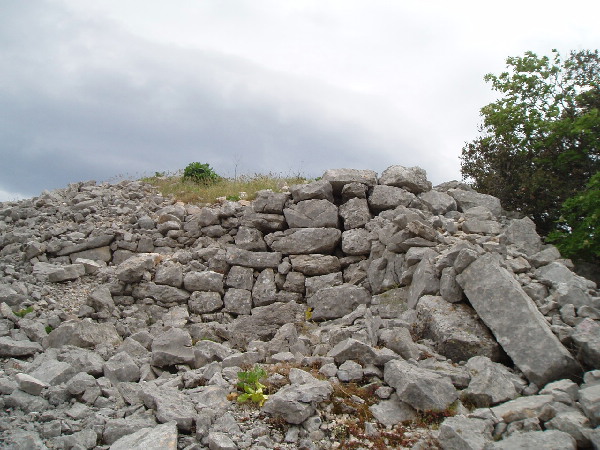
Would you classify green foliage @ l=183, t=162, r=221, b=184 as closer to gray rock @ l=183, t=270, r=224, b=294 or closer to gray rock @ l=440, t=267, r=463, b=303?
gray rock @ l=183, t=270, r=224, b=294

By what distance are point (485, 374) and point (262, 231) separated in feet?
23.0

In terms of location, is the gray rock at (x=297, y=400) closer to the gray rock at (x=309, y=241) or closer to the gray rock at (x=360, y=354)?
the gray rock at (x=360, y=354)

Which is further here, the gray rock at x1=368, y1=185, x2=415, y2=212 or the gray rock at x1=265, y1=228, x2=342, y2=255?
the gray rock at x1=368, y1=185, x2=415, y2=212

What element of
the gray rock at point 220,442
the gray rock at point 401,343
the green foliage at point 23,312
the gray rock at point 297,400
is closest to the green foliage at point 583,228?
the gray rock at point 401,343

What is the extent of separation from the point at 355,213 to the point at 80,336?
621 centimetres

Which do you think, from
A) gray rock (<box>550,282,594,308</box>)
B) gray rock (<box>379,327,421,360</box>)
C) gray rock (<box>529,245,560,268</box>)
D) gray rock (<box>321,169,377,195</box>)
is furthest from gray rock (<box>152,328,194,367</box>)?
gray rock (<box>529,245,560,268</box>)

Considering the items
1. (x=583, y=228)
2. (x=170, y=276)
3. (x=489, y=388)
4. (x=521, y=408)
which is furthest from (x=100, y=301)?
(x=583, y=228)

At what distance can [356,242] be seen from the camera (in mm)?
10773

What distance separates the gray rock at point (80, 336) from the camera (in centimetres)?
789

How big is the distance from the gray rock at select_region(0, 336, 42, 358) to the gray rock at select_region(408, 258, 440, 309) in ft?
20.0

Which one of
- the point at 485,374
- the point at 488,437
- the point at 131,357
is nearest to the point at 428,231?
the point at 485,374

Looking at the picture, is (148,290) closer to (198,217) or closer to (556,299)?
(198,217)

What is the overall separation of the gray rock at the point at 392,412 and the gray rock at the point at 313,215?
20.3ft

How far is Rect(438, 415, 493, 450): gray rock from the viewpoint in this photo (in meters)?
4.42
